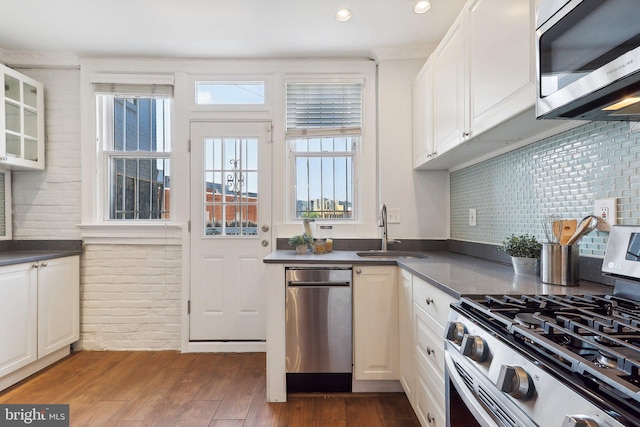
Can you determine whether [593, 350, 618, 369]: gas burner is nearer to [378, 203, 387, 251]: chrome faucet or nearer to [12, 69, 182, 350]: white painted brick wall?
[378, 203, 387, 251]: chrome faucet

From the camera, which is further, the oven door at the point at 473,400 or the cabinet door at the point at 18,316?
the cabinet door at the point at 18,316

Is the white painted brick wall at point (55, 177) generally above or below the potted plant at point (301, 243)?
above

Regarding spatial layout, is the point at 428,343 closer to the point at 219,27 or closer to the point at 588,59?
the point at 588,59

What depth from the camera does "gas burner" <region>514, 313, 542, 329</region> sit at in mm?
790

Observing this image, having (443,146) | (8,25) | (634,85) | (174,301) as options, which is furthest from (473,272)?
(8,25)

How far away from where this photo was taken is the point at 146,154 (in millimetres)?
2871

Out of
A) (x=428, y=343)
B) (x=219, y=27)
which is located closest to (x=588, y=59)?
(x=428, y=343)

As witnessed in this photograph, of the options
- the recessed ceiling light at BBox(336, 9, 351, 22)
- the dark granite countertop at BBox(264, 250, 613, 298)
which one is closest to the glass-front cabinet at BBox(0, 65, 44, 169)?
the dark granite countertop at BBox(264, 250, 613, 298)

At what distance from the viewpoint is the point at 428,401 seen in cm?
150

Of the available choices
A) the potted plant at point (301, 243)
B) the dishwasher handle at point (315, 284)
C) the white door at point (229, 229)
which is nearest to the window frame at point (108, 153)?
the white door at point (229, 229)

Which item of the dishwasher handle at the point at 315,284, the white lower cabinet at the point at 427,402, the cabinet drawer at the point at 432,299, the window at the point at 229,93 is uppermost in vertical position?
the window at the point at 229,93

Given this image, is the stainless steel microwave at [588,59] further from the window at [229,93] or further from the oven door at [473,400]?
the window at [229,93]

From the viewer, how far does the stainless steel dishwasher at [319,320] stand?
2.05 m

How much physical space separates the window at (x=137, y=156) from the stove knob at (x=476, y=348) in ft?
8.73
